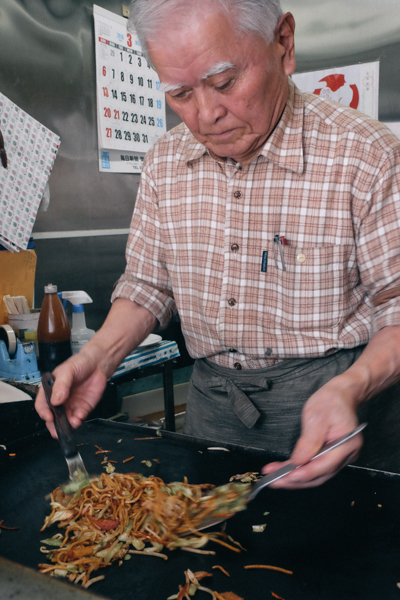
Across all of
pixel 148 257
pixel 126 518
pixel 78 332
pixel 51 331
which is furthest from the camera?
pixel 78 332

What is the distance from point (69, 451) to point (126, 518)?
0.67 ft

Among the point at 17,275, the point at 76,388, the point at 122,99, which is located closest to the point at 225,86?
the point at 76,388

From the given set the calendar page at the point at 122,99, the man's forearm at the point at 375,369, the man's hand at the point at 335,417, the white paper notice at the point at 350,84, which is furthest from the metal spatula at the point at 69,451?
the white paper notice at the point at 350,84

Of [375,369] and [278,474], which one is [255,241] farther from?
[278,474]

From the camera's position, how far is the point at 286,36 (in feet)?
3.97

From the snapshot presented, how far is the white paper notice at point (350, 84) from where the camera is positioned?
2719 millimetres

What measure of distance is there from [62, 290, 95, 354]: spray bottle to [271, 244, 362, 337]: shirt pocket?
1.27 meters

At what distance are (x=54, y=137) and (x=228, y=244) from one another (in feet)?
5.48

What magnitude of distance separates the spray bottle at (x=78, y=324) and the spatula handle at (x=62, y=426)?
121 centimetres

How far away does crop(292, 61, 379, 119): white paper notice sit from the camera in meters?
2.72

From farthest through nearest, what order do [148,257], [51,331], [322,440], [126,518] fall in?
[51,331] → [148,257] → [126,518] → [322,440]

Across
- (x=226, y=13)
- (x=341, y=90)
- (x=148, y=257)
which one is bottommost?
(x=148, y=257)

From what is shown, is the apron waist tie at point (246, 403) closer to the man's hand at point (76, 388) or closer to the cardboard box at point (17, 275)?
the man's hand at point (76, 388)

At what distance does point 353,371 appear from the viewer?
1062 mm
